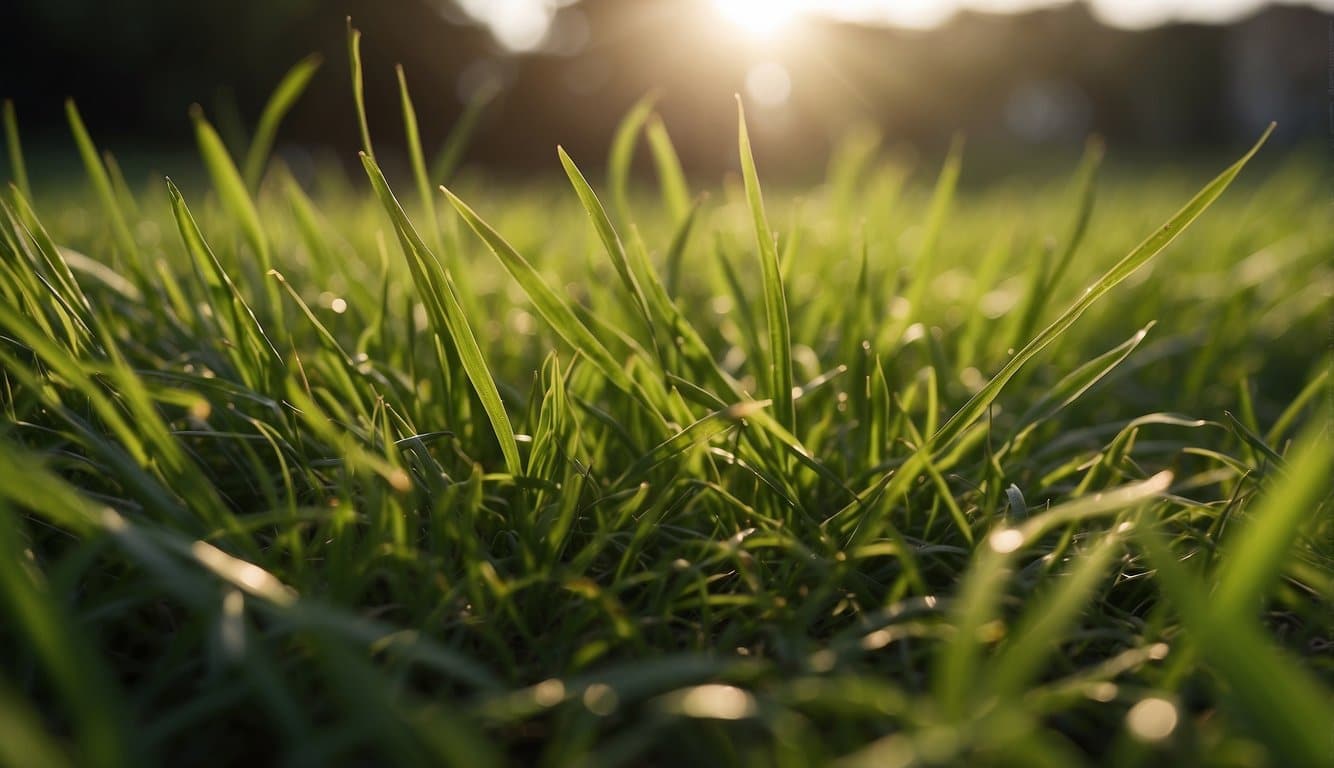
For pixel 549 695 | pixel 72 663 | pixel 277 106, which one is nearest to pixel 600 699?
pixel 549 695

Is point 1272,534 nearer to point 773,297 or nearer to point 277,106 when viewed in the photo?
point 773,297

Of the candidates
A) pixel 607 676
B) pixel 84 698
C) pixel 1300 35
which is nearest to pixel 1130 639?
pixel 607 676

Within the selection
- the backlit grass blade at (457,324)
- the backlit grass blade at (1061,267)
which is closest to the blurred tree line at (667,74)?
the backlit grass blade at (1061,267)

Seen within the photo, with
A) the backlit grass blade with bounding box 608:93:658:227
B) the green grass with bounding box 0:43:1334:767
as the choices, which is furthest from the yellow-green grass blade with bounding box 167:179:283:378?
the backlit grass blade with bounding box 608:93:658:227

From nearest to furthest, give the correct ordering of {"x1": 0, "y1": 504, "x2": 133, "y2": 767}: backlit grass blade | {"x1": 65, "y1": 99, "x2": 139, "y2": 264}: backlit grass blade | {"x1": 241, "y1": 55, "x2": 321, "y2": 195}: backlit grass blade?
{"x1": 0, "y1": 504, "x2": 133, "y2": 767}: backlit grass blade → {"x1": 65, "y1": 99, "x2": 139, "y2": 264}: backlit grass blade → {"x1": 241, "y1": 55, "x2": 321, "y2": 195}: backlit grass blade

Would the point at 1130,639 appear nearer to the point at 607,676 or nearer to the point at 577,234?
the point at 607,676

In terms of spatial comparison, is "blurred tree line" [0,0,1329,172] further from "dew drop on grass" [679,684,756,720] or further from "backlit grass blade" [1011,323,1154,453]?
"dew drop on grass" [679,684,756,720]
